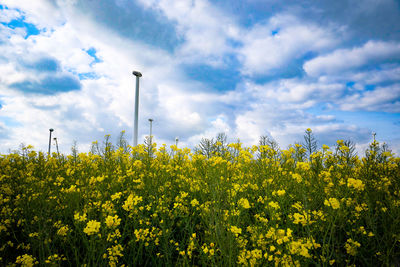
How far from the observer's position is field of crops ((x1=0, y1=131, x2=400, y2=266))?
235 cm

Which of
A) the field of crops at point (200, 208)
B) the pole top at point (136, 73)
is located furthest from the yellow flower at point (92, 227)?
the pole top at point (136, 73)

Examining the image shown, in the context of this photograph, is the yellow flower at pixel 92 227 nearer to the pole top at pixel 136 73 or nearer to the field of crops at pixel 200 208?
the field of crops at pixel 200 208

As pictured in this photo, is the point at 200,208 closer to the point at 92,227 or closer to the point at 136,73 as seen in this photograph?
the point at 92,227

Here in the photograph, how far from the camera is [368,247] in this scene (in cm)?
291

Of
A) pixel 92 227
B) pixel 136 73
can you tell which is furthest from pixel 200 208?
pixel 136 73

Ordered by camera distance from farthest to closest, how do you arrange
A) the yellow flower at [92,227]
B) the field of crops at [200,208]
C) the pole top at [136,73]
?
the pole top at [136,73] → the field of crops at [200,208] → the yellow flower at [92,227]

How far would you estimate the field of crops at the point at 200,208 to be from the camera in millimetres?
2348

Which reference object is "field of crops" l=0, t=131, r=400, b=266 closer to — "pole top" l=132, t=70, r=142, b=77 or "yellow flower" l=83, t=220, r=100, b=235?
"yellow flower" l=83, t=220, r=100, b=235

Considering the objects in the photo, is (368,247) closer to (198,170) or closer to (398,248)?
(398,248)

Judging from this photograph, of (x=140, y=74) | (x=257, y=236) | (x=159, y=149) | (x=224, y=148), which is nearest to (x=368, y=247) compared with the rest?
(x=257, y=236)

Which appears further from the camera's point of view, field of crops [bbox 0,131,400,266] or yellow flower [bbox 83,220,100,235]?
field of crops [bbox 0,131,400,266]

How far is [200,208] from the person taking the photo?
3.03m

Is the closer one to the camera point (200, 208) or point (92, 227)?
point (92, 227)

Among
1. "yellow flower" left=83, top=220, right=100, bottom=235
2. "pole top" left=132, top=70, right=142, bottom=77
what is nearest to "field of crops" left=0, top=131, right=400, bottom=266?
"yellow flower" left=83, top=220, right=100, bottom=235
